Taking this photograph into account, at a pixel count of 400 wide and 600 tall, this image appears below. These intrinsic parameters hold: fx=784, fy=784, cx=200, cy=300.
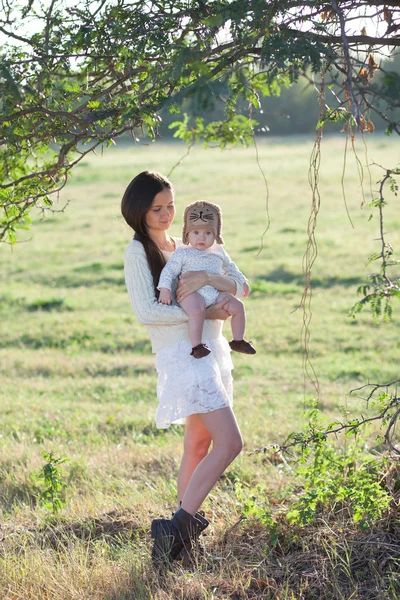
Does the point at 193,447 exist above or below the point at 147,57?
below

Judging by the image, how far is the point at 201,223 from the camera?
4.16 meters

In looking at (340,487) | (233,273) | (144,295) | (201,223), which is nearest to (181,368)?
(144,295)

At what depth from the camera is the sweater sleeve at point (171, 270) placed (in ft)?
13.5

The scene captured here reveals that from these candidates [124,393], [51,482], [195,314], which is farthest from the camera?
[124,393]

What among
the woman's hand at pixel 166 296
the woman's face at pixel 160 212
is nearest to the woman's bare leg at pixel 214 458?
the woman's hand at pixel 166 296

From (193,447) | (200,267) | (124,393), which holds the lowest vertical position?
(124,393)

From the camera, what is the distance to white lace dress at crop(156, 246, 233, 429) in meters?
3.97

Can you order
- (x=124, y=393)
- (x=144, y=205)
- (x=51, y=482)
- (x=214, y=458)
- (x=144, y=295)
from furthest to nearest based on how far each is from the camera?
(x=124, y=393) → (x=51, y=482) → (x=144, y=205) → (x=144, y=295) → (x=214, y=458)

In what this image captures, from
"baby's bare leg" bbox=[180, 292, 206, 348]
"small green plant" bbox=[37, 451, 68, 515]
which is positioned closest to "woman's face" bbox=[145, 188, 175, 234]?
"baby's bare leg" bbox=[180, 292, 206, 348]

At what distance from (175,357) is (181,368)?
3.0 inches

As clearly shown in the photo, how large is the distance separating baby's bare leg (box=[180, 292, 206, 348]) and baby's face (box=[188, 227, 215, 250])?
30cm

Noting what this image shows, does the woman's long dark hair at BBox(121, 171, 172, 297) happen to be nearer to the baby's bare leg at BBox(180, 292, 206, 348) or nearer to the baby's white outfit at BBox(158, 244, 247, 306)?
the baby's white outfit at BBox(158, 244, 247, 306)

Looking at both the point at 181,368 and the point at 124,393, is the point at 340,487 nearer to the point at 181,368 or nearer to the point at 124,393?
the point at 181,368

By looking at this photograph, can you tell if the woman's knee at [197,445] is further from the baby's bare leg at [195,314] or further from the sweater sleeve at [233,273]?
the sweater sleeve at [233,273]
